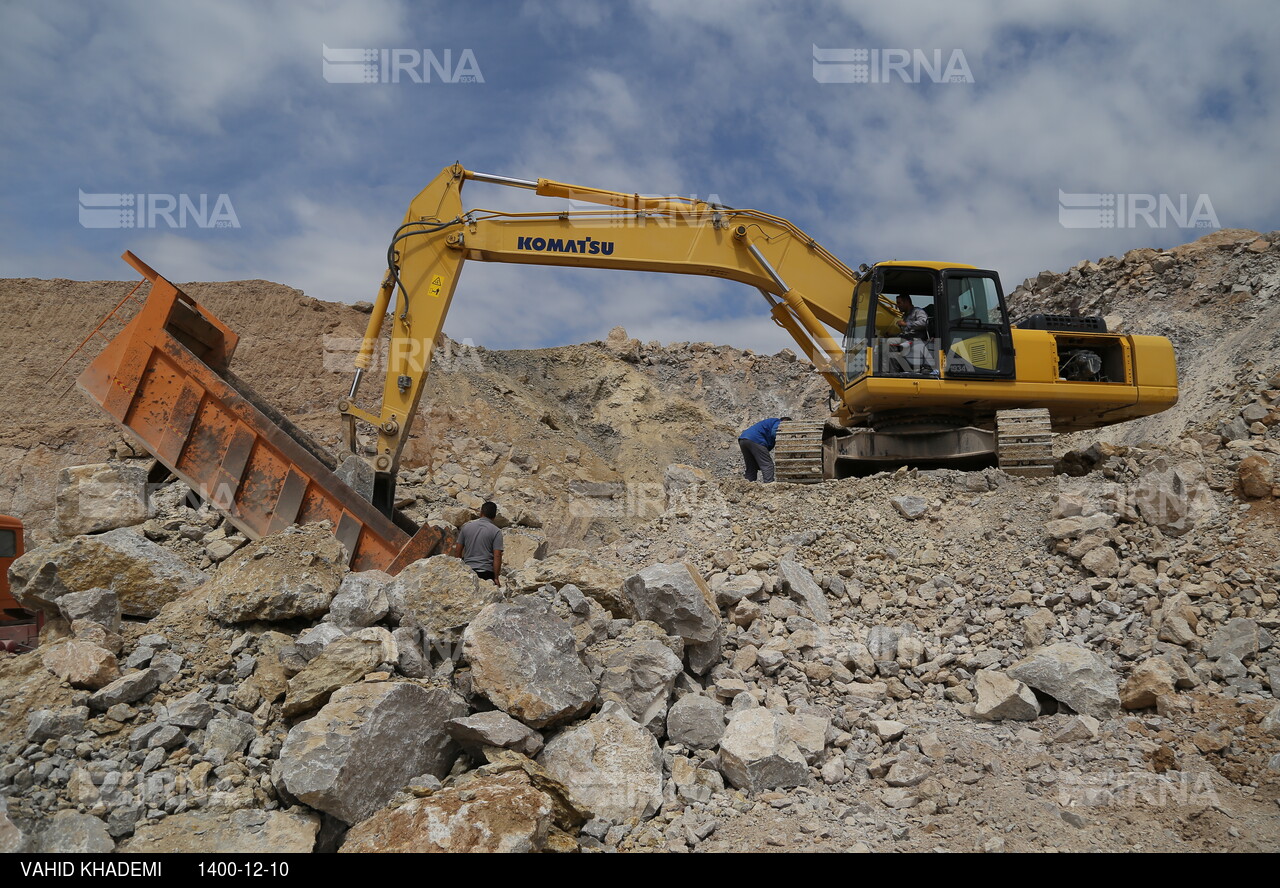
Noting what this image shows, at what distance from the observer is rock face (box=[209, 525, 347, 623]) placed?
14.3 feet

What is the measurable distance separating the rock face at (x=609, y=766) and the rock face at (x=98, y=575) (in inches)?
110

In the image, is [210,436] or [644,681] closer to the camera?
[644,681]

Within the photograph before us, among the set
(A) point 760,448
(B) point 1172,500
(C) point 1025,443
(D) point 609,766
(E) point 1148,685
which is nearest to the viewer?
(D) point 609,766

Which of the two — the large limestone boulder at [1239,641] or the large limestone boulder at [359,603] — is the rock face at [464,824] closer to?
the large limestone boulder at [359,603]

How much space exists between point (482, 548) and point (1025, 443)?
213 inches

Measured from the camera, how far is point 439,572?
186 inches

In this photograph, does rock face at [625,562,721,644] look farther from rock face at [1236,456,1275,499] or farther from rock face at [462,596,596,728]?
rock face at [1236,456,1275,499]

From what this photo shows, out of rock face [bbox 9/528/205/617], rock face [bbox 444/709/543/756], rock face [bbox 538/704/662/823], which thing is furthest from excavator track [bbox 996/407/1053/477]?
rock face [bbox 9/528/205/617]

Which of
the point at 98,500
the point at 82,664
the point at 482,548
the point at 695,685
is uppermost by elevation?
the point at 98,500

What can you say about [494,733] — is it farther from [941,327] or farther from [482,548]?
[941,327]

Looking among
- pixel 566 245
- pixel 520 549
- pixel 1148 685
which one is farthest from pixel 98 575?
pixel 1148 685

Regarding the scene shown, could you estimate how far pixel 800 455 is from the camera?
28.8 feet

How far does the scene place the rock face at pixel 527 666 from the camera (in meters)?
3.88
